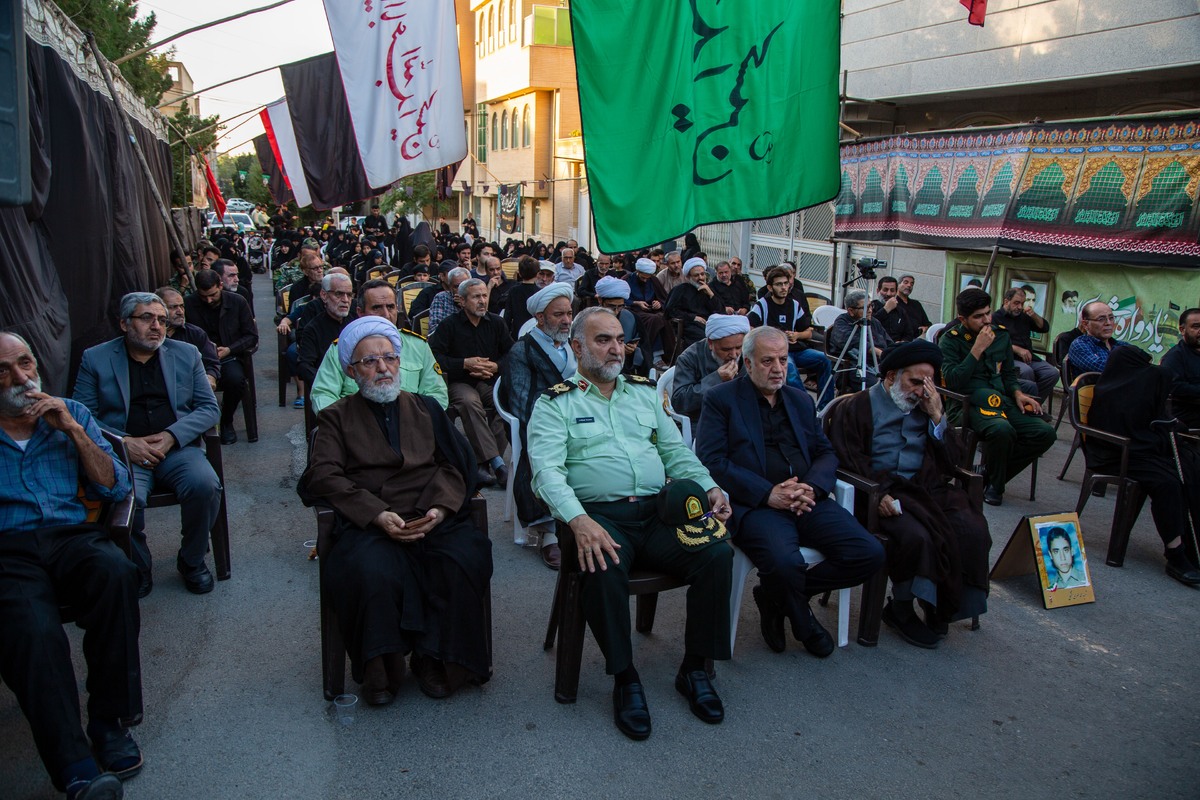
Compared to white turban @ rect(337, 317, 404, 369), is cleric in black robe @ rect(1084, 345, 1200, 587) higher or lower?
lower

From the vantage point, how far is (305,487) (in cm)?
372

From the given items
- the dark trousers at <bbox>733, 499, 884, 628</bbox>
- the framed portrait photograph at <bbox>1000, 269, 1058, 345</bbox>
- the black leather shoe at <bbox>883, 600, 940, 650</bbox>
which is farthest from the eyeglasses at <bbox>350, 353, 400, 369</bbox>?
the framed portrait photograph at <bbox>1000, 269, 1058, 345</bbox>

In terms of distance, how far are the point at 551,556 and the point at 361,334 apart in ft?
6.14

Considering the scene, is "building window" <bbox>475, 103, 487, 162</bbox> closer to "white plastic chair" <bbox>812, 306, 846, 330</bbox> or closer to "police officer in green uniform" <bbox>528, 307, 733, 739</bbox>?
"white plastic chair" <bbox>812, 306, 846, 330</bbox>

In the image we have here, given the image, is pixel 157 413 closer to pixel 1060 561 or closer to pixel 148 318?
pixel 148 318

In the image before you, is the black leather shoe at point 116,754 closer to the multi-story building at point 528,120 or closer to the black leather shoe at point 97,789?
the black leather shoe at point 97,789

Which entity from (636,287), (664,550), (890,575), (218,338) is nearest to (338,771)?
(664,550)

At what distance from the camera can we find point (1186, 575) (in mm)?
5113

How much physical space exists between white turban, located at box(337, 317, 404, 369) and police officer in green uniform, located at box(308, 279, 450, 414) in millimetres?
664

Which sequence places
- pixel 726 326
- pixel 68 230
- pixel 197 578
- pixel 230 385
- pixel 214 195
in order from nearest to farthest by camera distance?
pixel 197 578 → pixel 726 326 → pixel 68 230 → pixel 230 385 → pixel 214 195

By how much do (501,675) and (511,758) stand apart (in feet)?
2.05

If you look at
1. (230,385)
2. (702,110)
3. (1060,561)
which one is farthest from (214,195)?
(1060,561)

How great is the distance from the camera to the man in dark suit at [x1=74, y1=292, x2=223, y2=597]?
180 inches

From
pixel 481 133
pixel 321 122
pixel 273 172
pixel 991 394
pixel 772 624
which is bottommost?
pixel 772 624
